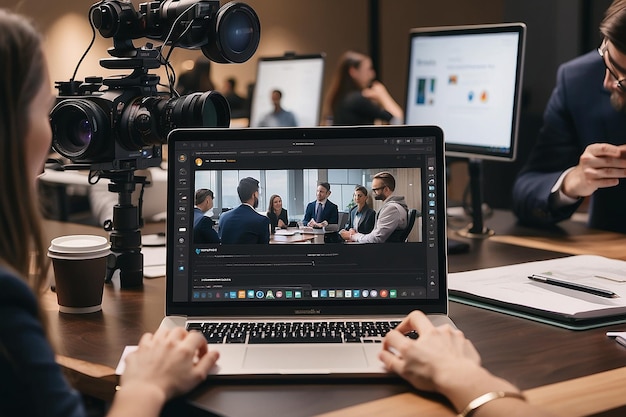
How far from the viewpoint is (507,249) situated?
1.99m

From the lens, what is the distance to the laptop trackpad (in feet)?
3.79

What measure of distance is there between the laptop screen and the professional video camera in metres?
0.21

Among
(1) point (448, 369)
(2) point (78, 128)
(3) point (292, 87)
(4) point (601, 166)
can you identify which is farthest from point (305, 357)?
(3) point (292, 87)

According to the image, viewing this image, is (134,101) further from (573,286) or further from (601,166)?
(601,166)

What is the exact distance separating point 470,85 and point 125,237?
1.01 m

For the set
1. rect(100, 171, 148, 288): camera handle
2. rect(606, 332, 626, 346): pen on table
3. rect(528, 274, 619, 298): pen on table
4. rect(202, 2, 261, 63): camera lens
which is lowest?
rect(606, 332, 626, 346): pen on table

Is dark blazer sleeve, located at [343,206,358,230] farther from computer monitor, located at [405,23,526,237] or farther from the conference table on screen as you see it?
computer monitor, located at [405,23,526,237]

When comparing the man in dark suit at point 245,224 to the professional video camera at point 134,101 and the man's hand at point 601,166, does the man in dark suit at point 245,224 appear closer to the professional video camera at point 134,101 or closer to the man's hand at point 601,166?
the professional video camera at point 134,101

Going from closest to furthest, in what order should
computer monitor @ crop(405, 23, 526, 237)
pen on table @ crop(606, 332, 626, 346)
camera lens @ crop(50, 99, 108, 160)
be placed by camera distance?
pen on table @ crop(606, 332, 626, 346)
camera lens @ crop(50, 99, 108, 160)
computer monitor @ crop(405, 23, 526, 237)

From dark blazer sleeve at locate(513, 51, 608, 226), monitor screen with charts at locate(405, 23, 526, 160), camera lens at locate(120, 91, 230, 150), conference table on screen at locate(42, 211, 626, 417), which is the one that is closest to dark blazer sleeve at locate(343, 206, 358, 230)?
conference table on screen at locate(42, 211, 626, 417)

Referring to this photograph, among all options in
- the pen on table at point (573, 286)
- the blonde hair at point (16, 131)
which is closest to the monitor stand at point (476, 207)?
the pen on table at point (573, 286)

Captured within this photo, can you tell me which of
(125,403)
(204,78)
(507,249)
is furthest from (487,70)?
(204,78)

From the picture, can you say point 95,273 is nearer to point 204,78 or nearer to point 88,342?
point 88,342

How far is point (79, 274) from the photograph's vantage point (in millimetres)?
1492
